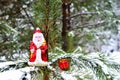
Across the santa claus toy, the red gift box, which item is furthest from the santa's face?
the red gift box

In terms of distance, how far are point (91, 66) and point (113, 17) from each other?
3813 mm

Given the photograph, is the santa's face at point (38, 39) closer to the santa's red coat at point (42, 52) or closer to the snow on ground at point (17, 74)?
the santa's red coat at point (42, 52)

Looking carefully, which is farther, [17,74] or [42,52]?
[42,52]

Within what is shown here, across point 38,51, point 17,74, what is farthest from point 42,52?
point 17,74

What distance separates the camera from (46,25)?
4.03 ft

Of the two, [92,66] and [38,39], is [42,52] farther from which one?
[92,66]

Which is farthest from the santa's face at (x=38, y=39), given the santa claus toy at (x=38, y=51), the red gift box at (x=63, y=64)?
the red gift box at (x=63, y=64)

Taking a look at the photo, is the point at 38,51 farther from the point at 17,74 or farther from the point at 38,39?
the point at 17,74

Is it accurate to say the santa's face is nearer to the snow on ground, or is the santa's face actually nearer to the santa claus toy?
the santa claus toy

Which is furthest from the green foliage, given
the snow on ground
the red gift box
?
the snow on ground

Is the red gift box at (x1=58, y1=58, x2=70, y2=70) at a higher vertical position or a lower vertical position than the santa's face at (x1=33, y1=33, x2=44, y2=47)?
lower

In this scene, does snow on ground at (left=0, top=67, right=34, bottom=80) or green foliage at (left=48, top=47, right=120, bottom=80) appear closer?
snow on ground at (left=0, top=67, right=34, bottom=80)

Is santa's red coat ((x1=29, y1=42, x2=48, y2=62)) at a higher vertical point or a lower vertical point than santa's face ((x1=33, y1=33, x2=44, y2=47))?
lower

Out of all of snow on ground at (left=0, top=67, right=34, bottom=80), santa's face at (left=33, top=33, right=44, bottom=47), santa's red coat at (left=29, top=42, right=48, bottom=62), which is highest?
santa's face at (left=33, top=33, right=44, bottom=47)
